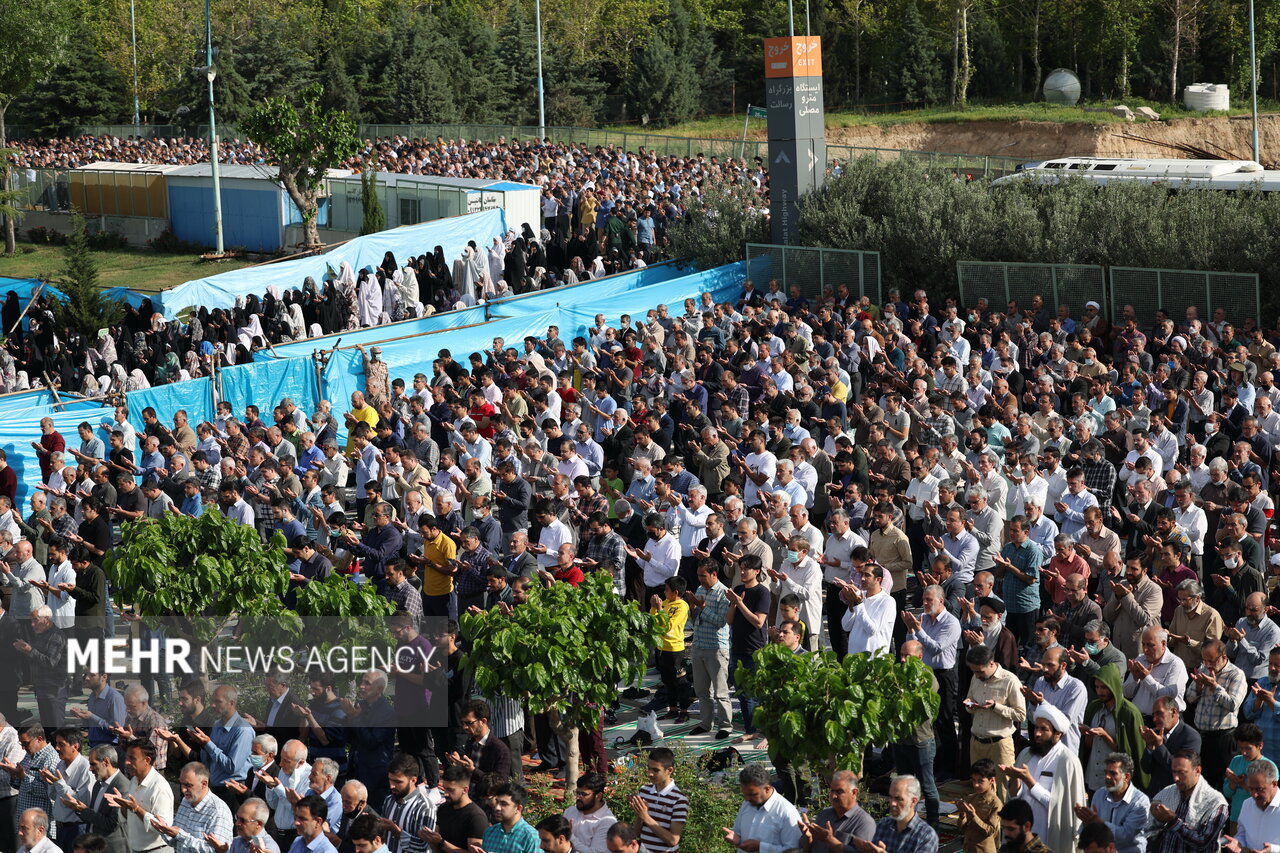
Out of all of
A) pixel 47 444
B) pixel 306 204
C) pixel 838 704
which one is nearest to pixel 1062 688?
pixel 838 704

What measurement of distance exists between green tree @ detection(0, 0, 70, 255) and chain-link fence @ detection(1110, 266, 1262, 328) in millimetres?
37334

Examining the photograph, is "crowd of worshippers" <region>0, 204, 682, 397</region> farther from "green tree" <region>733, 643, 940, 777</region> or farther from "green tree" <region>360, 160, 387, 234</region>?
"green tree" <region>733, 643, 940, 777</region>

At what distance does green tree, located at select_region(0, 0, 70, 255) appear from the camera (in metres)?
47.8

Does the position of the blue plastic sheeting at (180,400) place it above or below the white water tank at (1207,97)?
below

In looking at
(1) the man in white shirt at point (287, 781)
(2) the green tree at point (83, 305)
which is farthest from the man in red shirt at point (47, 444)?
(2) the green tree at point (83, 305)

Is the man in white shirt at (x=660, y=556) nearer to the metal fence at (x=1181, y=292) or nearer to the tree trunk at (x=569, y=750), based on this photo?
the tree trunk at (x=569, y=750)

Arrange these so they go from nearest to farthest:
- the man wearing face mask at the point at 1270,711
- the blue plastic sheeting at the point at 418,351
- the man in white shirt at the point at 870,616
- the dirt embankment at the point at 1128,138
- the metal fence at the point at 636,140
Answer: the man wearing face mask at the point at 1270,711 → the man in white shirt at the point at 870,616 → the blue plastic sheeting at the point at 418,351 → the metal fence at the point at 636,140 → the dirt embankment at the point at 1128,138

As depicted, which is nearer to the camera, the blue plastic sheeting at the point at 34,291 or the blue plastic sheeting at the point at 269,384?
the blue plastic sheeting at the point at 269,384

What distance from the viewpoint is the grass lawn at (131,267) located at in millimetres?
37500

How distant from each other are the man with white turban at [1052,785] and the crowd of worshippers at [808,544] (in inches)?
0.7

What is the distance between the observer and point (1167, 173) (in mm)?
28656

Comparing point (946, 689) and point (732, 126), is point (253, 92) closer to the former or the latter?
point (732, 126)

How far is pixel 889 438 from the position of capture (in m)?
14.6

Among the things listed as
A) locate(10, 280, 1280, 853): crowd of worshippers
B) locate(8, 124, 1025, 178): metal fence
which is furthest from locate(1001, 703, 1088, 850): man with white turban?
locate(8, 124, 1025, 178): metal fence
